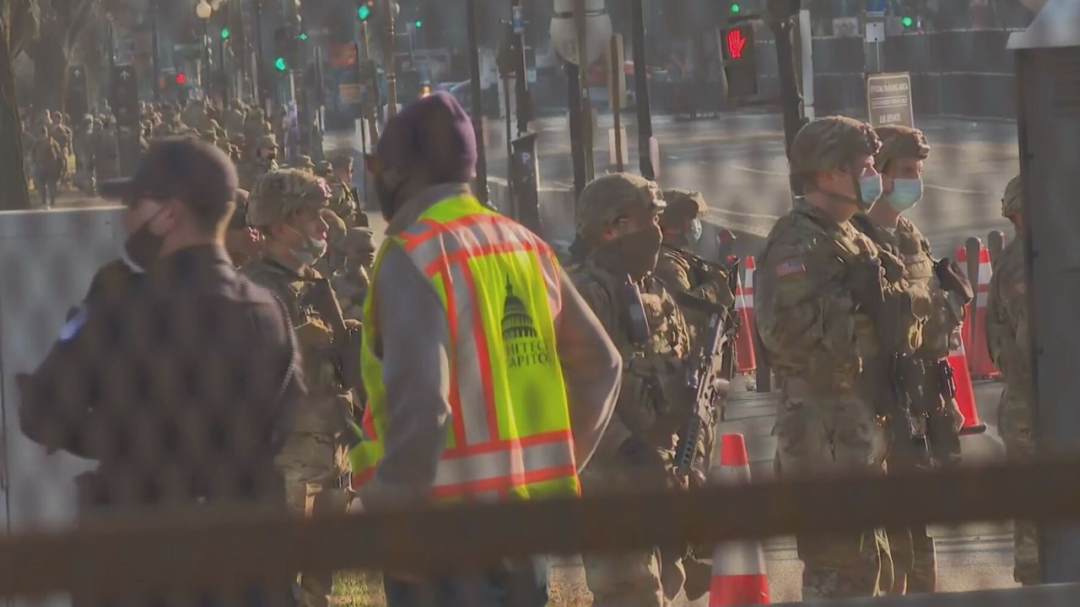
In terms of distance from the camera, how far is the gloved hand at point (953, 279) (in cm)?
553

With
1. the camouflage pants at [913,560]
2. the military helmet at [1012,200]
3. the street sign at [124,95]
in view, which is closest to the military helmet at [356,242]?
the street sign at [124,95]

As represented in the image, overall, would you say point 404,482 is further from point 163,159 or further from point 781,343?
point 781,343

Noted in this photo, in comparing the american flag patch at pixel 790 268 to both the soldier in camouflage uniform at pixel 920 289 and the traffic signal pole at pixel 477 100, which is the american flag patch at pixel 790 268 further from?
the traffic signal pole at pixel 477 100

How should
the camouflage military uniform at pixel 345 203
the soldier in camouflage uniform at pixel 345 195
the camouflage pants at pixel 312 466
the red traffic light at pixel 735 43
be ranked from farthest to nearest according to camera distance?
1. the camouflage military uniform at pixel 345 203
2. the soldier in camouflage uniform at pixel 345 195
3. the camouflage pants at pixel 312 466
4. the red traffic light at pixel 735 43

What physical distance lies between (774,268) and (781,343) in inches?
8.2

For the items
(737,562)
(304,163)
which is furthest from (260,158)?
(737,562)

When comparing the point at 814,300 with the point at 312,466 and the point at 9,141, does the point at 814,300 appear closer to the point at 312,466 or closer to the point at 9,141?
the point at 312,466

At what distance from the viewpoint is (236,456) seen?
2.89 metres

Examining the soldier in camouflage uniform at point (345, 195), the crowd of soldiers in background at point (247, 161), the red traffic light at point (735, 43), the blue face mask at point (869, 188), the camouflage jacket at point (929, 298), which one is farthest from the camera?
the soldier in camouflage uniform at point (345, 195)

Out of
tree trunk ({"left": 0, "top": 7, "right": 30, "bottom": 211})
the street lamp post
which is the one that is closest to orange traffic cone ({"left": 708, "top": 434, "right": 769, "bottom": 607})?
the street lamp post

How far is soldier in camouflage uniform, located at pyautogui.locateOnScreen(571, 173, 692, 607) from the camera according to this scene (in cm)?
533

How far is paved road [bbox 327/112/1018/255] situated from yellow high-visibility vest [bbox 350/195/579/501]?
354mm

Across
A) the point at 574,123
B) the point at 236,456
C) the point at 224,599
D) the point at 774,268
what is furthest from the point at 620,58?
the point at 224,599

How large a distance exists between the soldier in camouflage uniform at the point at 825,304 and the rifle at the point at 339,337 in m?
1.35
